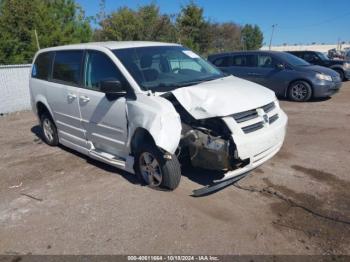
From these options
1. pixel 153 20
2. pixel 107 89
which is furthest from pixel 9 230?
pixel 153 20

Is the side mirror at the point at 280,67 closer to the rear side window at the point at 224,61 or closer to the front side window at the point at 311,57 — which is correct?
the rear side window at the point at 224,61

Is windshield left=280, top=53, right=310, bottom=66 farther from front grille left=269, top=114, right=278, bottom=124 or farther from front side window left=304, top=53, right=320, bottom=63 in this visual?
front grille left=269, top=114, right=278, bottom=124

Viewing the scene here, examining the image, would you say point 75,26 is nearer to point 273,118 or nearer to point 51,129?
point 51,129

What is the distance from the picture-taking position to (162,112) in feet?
12.5

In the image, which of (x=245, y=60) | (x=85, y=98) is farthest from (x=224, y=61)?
(x=85, y=98)

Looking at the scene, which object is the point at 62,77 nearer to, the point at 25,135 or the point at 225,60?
the point at 25,135

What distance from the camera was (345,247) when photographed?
302cm

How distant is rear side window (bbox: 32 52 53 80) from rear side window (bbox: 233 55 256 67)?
6973 millimetres

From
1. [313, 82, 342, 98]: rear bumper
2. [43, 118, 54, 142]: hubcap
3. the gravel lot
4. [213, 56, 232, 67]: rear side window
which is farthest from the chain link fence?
[313, 82, 342, 98]: rear bumper

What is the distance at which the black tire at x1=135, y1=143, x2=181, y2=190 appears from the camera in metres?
4.00

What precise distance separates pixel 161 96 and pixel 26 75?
9.04m

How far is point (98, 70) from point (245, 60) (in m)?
7.57

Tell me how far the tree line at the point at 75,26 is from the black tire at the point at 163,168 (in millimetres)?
10734

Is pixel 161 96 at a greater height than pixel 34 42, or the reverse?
pixel 34 42
